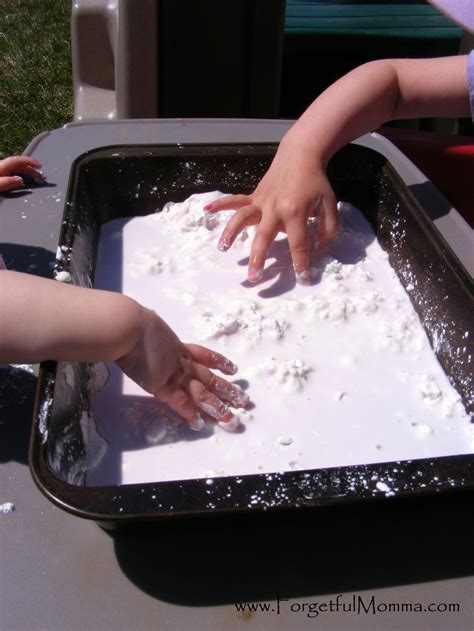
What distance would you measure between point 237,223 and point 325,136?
171mm

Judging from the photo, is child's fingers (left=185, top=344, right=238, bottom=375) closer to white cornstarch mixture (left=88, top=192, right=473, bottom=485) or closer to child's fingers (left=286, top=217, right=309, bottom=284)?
white cornstarch mixture (left=88, top=192, right=473, bottom=485)

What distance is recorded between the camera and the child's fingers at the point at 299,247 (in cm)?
79

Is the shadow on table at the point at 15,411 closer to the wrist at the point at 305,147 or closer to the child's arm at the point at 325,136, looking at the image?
the child's arm at the point at 325,136

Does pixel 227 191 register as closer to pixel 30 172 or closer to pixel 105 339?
pixel 30 172

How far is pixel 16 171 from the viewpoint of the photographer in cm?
87

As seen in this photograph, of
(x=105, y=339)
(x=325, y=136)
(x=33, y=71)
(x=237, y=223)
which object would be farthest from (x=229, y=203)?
(x=33, y=71)

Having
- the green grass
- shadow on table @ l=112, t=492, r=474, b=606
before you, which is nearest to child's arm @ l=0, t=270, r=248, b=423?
shadow on table @ l=112, t=492, r=474, b=606

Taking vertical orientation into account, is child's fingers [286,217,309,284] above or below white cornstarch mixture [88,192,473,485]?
above

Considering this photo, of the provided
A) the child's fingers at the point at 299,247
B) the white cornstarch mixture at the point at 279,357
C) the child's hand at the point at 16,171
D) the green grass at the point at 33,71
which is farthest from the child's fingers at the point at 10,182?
the green grass at the point at 33,71

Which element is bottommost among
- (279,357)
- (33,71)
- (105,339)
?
(33,71)

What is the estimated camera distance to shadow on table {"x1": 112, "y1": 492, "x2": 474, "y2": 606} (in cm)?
44

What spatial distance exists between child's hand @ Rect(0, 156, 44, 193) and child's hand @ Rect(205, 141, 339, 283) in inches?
9.5

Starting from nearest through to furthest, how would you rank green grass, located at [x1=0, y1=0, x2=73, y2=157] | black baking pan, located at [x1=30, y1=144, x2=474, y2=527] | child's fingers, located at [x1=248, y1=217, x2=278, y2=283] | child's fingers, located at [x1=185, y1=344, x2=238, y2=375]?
black baking pan, located at [x1=30, y1=144, x2=474, y2=527], child's fingers, located at [x1=185, y1=344, x2=238, y2=375], child's fingers, located at [x1=248, y1=217, x2=278, y2=283], green grass, located at [x1=0, y1=0, x2=73, y2=157]

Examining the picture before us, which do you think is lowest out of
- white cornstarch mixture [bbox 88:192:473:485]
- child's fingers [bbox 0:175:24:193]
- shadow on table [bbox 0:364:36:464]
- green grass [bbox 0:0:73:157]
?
green grass [bbox 0:0:73:157]
